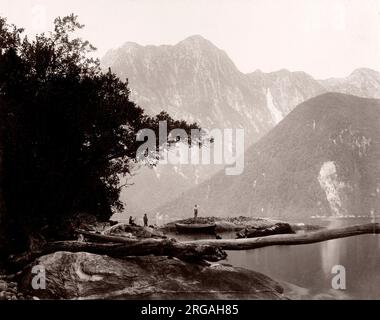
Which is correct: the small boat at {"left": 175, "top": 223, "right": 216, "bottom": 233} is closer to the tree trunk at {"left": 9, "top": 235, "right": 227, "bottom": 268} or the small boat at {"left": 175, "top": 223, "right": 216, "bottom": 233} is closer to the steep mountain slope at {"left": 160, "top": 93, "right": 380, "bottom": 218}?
the tree trunk at {"left": 9, "top": 235, "right": 227, "bottom": 268}

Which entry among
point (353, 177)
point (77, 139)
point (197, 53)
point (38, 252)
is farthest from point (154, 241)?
point (353, 177)

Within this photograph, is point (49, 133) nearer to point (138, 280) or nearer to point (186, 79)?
point (138, 280)

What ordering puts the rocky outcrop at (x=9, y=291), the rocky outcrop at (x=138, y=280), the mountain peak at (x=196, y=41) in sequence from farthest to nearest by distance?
the mountain peak at (x=196, y=41) → the rocky outcrop at (x=138, y=280) → the rocky outcrop at (x=9, y=291)

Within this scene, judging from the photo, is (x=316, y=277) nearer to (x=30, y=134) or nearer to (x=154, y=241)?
(x=154, y=241)

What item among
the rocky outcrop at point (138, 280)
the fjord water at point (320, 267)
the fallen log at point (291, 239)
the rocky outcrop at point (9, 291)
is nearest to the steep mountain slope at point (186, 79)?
the fjord water at point (320, 267)

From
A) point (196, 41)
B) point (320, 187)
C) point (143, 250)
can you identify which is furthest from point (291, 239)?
point (320, 187)

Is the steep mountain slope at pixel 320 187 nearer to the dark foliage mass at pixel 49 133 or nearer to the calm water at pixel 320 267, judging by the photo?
the calm water at pixel 320 267
